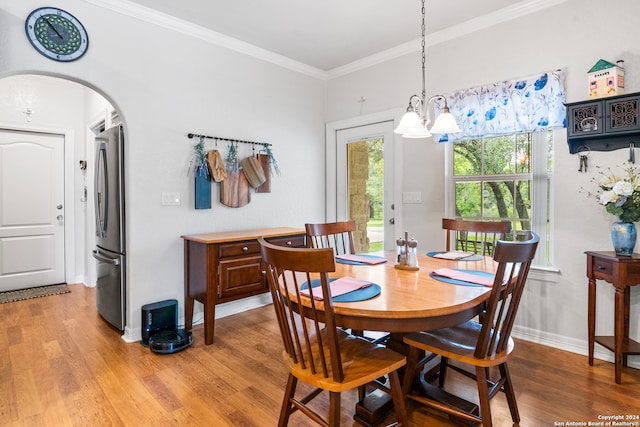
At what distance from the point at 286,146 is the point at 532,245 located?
3.08 metres

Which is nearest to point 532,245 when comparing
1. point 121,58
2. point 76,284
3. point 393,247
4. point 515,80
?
point 515,80

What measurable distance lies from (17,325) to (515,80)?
16.1 ft

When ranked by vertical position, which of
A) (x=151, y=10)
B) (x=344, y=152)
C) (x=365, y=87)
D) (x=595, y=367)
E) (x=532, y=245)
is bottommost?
(x=595, y=367)

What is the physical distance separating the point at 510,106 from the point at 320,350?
266cm

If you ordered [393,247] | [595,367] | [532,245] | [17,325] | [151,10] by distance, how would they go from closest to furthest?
[532,245] → [595,367] → [151,10] → [17,325] → [393,247]

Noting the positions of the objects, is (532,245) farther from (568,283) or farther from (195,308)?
(195,308)

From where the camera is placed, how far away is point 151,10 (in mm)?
2994

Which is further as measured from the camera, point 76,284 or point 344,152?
point 76,284

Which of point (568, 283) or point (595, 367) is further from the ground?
point (568, 283)

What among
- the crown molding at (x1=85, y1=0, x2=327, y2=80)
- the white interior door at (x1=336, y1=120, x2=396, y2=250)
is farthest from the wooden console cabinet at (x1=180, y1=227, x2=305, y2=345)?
the crown molding at (x1=85, y1=0, x2=327, y2=80)

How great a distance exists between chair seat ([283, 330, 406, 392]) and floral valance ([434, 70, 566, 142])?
89.5 inches

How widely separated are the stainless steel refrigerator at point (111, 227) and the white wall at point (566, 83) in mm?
2878

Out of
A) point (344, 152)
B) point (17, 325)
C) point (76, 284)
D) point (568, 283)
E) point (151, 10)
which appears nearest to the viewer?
point (568, 283)

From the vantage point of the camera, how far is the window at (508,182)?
9.51 ft
